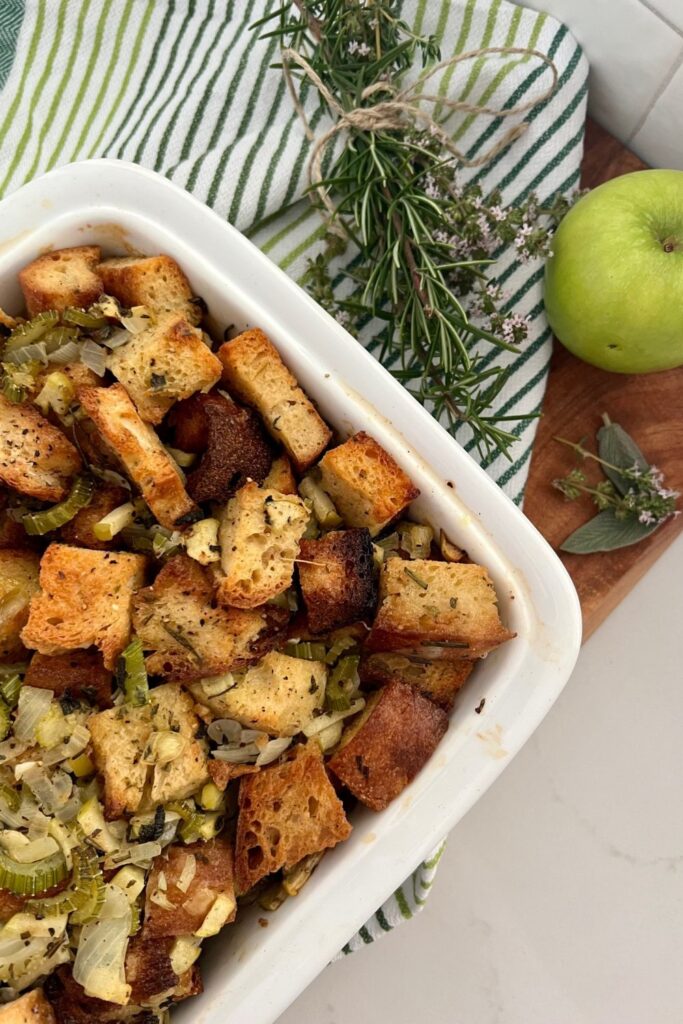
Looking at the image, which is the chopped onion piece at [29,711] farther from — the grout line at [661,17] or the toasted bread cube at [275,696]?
the grout line at [661,17]

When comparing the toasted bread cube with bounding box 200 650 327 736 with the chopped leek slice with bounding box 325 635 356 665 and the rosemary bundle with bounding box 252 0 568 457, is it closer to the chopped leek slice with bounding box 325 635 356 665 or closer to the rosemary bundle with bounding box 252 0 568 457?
the chopped leek slice with bounding box 325 635 356 665

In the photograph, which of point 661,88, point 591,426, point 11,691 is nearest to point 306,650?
point 11,691

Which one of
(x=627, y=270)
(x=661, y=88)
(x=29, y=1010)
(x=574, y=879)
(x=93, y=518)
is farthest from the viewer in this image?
(x=574, y=879)

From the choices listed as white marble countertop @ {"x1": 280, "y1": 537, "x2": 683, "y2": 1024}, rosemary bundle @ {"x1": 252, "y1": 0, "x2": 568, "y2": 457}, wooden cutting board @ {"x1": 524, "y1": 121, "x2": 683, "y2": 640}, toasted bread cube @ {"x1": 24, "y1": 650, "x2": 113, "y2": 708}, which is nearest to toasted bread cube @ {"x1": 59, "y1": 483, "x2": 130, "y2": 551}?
toasted bread cube @ {"x1": 24, "y1": 650, "x2": 113, "y2": 708}

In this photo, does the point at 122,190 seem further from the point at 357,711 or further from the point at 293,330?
the point at 357,711

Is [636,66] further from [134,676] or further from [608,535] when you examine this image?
[134,676]

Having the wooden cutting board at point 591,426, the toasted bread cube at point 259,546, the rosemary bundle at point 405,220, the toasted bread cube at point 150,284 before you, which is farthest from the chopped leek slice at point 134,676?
the wooden cutting board at point 591,426
